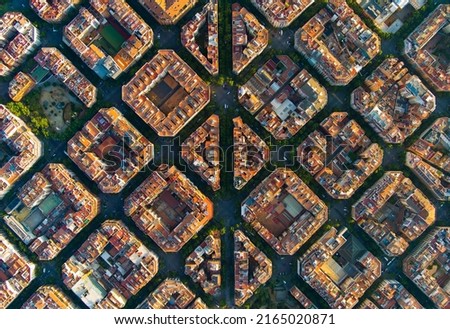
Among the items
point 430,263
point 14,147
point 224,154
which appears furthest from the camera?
point 224,154

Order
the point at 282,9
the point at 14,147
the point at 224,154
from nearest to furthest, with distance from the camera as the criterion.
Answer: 1. the point at 282,9
2. the point at 14,147
3. the point at 224,154

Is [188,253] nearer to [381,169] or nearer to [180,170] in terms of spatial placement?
[180,170]

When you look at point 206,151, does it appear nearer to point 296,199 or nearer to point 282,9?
point 296,199

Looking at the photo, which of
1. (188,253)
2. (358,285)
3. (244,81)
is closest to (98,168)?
(188,253)

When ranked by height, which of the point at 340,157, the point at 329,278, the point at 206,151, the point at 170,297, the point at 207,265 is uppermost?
the point at 206,151

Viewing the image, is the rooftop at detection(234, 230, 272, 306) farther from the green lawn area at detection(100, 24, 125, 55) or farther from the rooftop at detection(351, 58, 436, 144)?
the green lawn area at detection(100, 24, 125, 55)

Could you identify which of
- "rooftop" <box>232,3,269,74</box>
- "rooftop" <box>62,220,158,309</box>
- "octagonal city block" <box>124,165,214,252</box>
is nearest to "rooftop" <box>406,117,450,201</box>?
"rooftop" <box>232,3,269,74</box>

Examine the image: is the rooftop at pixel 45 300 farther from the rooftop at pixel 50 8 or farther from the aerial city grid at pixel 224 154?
the rooftop at pixel 50 8

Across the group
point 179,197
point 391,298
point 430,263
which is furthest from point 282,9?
point 391,298
